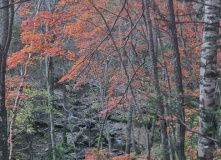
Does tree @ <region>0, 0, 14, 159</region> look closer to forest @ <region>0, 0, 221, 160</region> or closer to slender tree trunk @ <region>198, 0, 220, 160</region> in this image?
forest @ <region>0, 0, 221, 160</region>

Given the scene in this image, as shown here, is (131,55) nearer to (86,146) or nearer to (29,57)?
(29,57)

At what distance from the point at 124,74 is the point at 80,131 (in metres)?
5.23

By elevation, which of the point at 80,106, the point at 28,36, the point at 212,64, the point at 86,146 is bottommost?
the point at 86,146

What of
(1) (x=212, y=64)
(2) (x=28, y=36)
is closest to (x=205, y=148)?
(1) (x=212, y=64)

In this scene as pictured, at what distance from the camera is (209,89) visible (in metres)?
3.38

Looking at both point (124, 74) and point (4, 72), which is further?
point (124, 74)

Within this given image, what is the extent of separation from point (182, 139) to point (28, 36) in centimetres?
670

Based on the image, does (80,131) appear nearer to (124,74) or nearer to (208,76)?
(124,74)

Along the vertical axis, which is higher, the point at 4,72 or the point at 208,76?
the point at 4,72

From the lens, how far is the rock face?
46.5ft

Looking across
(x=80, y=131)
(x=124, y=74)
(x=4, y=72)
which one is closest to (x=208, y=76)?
(x=4, y=72)

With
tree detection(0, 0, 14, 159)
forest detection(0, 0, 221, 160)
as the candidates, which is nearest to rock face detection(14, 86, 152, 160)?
forest detection(0, 0, 221, 160)

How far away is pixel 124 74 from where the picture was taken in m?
11.8

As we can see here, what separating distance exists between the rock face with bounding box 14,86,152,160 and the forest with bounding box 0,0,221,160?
9 cm
